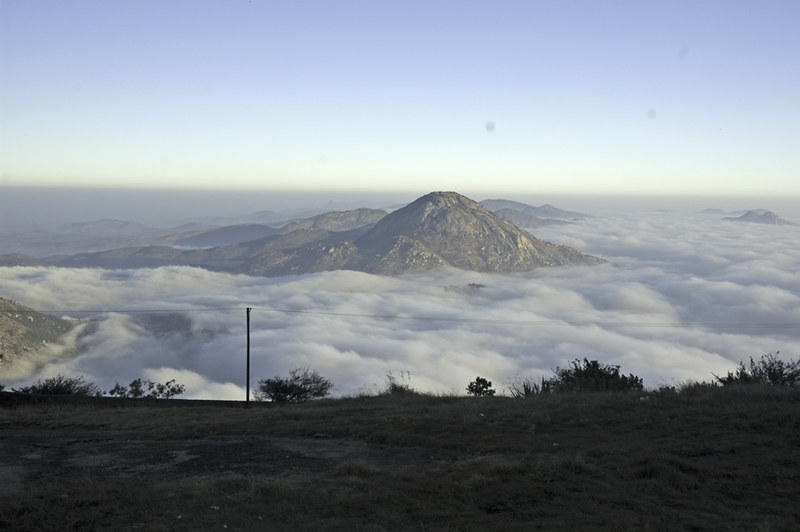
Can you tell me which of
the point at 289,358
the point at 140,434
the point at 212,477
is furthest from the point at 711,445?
the point at 289,358

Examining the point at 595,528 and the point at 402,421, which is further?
the point at 402,421

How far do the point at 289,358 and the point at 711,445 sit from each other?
386 feet

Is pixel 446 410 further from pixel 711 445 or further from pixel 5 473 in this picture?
pixel 5 473

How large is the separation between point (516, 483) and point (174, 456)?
249 inches

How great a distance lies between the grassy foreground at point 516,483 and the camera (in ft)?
23.0

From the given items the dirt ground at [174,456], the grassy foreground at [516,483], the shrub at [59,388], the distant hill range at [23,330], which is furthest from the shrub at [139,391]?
the distant hill range at [23,330]

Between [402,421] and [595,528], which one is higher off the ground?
[595,528]

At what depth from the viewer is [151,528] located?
663 cm

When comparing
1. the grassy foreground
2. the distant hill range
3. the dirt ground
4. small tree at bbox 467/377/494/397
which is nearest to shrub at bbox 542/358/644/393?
small tree at bbox 467/377/494/397

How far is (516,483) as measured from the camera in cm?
831

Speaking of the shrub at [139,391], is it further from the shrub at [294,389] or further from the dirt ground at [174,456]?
the dirt ground at [174,456]

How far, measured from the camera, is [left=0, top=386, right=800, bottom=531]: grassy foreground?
7.01 m

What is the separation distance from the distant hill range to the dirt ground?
105873 mm

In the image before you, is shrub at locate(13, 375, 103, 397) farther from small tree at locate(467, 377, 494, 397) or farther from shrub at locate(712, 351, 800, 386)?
shrub at locate(712, 351, 800, 386)
